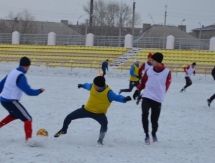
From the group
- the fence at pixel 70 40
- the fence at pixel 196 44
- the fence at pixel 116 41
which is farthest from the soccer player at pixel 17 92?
the fence at pixel 70 40

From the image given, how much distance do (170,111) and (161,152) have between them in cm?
630

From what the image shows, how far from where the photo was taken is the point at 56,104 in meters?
15.0

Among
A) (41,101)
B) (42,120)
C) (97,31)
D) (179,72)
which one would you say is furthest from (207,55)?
(97,31)

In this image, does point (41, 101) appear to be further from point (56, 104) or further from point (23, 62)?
point (23, 62)

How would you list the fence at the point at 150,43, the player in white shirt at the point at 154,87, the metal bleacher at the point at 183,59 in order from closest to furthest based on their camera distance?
the player in white shirt at the point at 154,87
the metal bleacher at the point at 183,59
the fence at the point at 150,43

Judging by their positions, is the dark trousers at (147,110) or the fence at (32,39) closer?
the dark trousers at (147,110)

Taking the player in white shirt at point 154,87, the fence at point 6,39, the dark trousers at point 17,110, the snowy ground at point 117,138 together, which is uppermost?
the fence at point 6,39

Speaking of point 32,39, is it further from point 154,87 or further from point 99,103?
point 99,103

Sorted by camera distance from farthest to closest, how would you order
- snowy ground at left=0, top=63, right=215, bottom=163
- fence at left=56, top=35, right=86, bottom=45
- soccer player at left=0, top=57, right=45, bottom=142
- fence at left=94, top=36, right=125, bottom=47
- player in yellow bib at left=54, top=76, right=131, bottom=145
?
fence at left=56, top=35, right=86, bottom=45 < fence at left=94, top=36, right=125, bottom=47 < player in yellow bib at left=54, top=76, right=131, bottom=145 < soccer player at left=0, top=57, right=45, bottom=142 < snowy ground at left=0, top=63, right=215, bottom=163

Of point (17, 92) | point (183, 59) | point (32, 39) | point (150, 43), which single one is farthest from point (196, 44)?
point (17, 92)

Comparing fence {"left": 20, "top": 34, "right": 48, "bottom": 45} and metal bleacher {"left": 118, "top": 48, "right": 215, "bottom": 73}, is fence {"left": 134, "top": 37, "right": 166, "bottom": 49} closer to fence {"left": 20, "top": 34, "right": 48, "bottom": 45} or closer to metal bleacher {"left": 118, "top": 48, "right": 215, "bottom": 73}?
metal bleacher {"left": 118, "top": 48, "right": 215, "bottom": 73}

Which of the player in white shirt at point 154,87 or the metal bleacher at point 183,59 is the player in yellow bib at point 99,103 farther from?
the metal bleacher at point 183,59

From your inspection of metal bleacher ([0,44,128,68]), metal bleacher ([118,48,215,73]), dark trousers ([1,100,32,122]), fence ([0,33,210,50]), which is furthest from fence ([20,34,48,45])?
dark trousers ([1,100,32,122])

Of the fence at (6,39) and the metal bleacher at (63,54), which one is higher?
the fence at (6,39)
